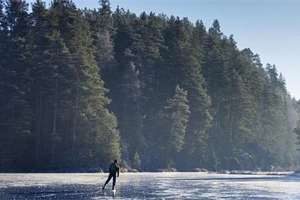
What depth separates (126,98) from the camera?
104 m

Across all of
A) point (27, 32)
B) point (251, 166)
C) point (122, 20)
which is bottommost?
point (251, 166)

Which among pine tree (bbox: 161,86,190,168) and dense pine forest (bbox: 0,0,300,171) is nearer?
dense pine forest (bbox: 0,0,300,171)

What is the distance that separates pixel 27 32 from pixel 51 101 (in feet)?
38.6

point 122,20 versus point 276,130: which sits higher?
point 122,20

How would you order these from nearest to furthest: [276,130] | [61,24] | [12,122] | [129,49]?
[12,122] → [61,24] → [129,49] → [276,130]

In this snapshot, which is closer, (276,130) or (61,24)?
(61,24)

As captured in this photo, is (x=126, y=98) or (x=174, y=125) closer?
(x=174, y=125)

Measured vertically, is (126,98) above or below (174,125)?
above

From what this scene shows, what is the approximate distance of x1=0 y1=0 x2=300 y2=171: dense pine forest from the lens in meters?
83.9

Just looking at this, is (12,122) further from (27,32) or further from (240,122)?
(240,122)

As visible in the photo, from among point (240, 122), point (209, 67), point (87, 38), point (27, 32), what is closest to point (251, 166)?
point (240, 122)

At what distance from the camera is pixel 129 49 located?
367 feet

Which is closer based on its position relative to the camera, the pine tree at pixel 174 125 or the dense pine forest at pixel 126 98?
the dense pine forest at pixel 126 98

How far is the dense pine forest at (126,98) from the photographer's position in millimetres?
83875
